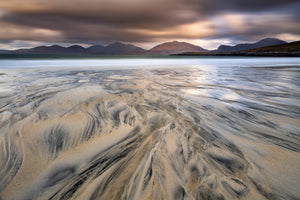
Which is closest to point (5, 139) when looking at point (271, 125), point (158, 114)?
point (158, 114)

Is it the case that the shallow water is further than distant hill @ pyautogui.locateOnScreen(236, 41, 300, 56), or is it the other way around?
distant hill @ pyautogui.locateOnScreen(236, 41, 300, 56)

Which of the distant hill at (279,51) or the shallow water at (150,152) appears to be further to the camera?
the distant hill at (279,51)

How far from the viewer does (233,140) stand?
174 cm

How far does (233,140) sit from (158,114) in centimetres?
111

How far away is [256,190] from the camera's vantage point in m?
1.10

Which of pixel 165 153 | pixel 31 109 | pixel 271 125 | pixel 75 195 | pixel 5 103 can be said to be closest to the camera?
pixel 75 195

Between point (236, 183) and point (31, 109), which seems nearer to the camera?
point (236, 183)

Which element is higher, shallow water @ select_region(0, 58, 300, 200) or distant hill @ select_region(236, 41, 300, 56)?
shallow water @ select_region(0, 58, 300, 200)

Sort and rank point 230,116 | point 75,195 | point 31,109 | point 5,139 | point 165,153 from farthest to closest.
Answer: point 31,109, point 230,116, point 5,139, point 165,153, point 75,195

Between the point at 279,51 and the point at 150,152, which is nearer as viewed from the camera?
the point at 150,152

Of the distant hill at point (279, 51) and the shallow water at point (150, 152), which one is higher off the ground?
the shallow water at point (150, 152)

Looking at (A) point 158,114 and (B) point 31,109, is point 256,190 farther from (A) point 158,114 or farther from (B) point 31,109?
(B) point 31,109

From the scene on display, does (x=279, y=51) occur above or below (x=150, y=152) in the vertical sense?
below

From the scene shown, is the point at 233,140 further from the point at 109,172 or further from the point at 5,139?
the point at 5,139
